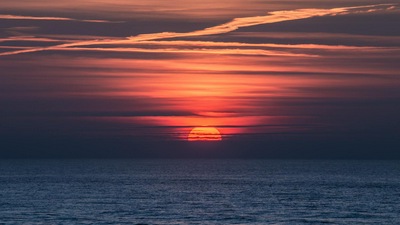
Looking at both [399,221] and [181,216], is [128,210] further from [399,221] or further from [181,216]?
[399,221]

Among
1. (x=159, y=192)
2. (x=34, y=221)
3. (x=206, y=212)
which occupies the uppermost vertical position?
(x=159, y=192)

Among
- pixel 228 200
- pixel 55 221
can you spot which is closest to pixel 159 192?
pixel 228 200

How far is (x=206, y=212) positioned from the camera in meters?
110

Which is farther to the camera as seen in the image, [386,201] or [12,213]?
[386,201]

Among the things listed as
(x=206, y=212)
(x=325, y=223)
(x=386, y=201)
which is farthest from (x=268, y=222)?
(x=386, y=201)

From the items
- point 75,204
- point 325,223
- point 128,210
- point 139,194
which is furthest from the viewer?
point 139,194

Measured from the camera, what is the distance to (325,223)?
314 ft

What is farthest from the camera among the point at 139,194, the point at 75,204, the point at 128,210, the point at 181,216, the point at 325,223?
the point at 139,194

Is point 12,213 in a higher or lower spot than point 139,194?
lower

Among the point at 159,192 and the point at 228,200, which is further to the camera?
the point at 159,192

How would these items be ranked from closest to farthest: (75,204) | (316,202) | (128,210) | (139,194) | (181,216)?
(181,216)
(128,210)
(75,204)
(316,202)
(139,194)

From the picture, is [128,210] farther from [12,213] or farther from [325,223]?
[325,223]

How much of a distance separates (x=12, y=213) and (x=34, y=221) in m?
10.7

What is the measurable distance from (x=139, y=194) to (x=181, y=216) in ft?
148
